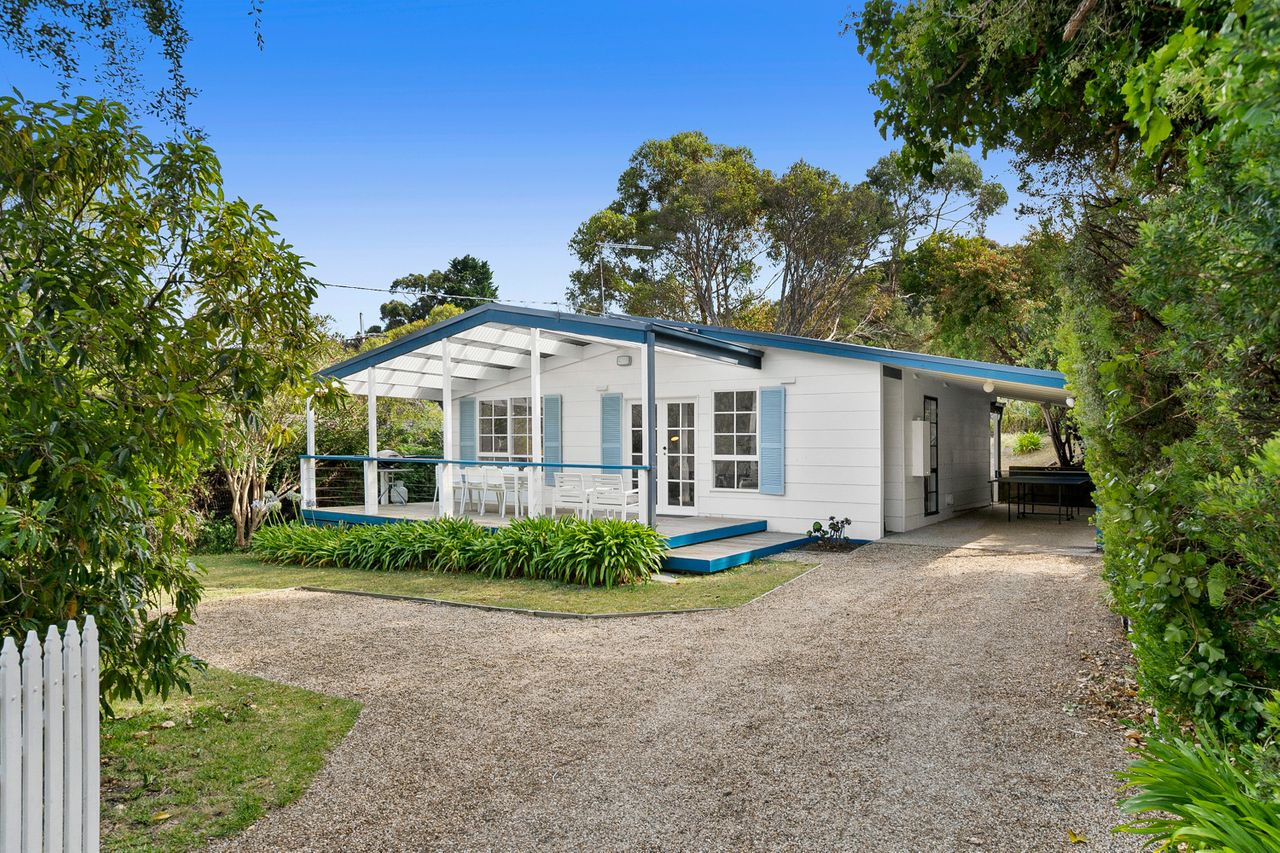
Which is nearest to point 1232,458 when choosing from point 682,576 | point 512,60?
point 682,576

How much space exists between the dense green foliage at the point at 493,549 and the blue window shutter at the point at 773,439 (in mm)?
3089

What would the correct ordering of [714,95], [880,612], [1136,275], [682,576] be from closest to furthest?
[1136,275]
[880,612]
[682,576]
[714,95]

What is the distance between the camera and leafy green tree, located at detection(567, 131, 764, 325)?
23.7 meters

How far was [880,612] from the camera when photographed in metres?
6.95

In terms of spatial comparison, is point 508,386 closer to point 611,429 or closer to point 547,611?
point 611,429

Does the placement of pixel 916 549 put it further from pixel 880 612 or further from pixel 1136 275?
pixel 1136 275

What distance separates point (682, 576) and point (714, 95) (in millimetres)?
17230

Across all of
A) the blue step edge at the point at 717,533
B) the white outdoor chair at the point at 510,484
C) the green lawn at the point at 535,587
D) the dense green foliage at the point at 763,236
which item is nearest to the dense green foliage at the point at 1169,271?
the green lawn at the point at 535,587

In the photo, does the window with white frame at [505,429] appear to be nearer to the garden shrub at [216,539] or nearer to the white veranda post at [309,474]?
the white veranda post at [309,474]

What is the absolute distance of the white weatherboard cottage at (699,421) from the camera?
10.5m

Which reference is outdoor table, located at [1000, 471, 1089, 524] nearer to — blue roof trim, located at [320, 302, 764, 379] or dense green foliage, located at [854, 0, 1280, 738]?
blue roof trim, located at [320, 302, 764, 379]

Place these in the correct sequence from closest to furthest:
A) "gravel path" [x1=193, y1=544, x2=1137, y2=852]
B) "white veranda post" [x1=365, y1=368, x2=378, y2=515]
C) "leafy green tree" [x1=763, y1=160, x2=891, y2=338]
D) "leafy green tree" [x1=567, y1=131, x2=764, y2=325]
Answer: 1. "gravel path" [x1=193, y1=544, x2=1137, y2=852]
2. "white veranda post" [x1=365, y1=368, x2=378, y2=515]
3. "leafy green tree" [x1=567, y1=131, x2=764, y2=325]
4. "leafy green tree" [x1=763, y1=160, x2=891, y2=338]

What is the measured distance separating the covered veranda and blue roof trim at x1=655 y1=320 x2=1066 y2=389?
1.38 ft

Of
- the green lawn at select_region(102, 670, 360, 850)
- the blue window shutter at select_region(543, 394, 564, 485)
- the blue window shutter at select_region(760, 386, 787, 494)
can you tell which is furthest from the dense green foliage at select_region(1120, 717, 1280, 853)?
the blue window shutter at select_region(543, 394, 564, 485)
